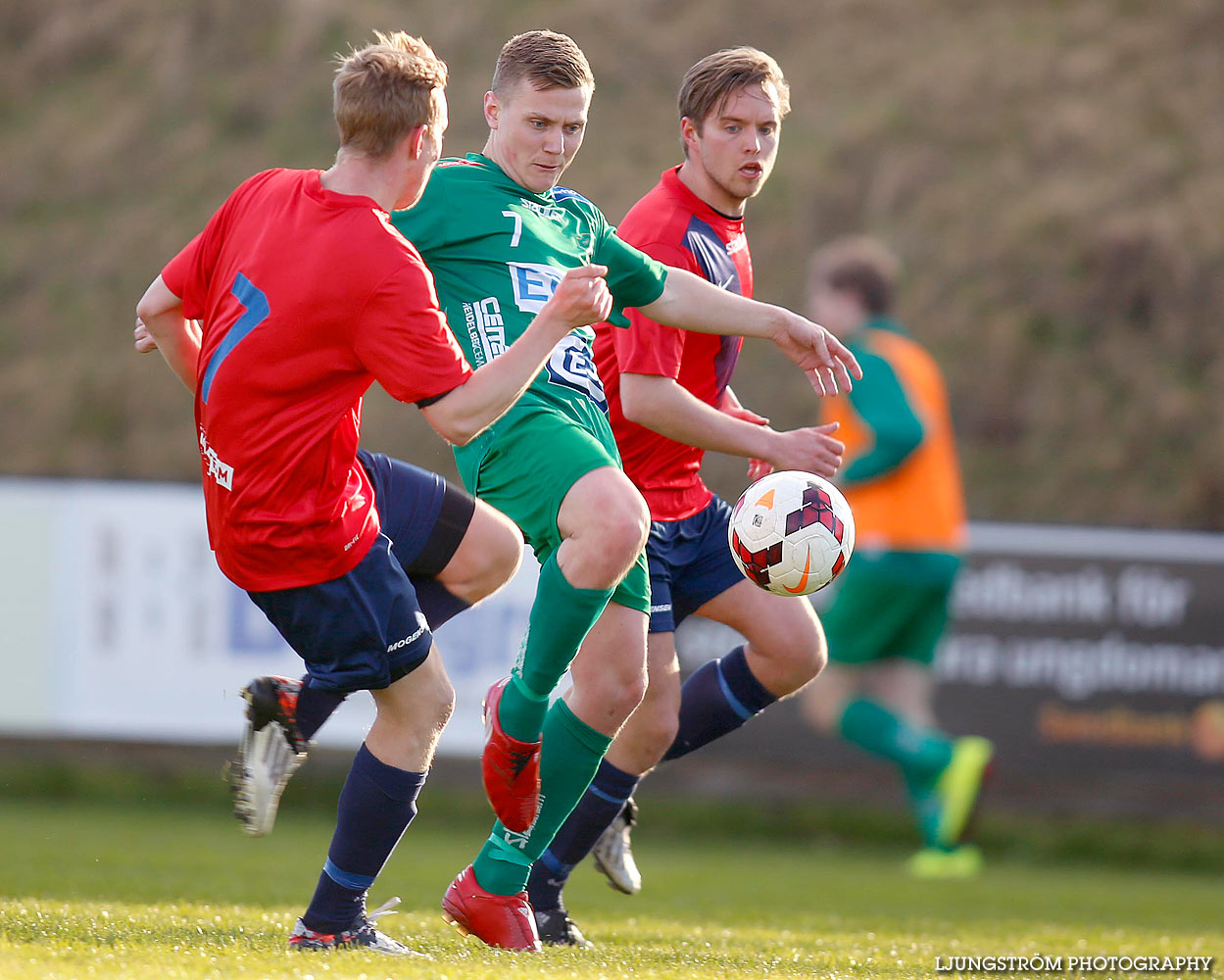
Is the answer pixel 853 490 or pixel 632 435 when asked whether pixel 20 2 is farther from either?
pixel 632 435

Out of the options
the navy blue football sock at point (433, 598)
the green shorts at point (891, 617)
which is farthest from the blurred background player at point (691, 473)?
the green shorts at point (891, 617)

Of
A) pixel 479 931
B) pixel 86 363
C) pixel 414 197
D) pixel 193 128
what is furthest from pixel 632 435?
pixel 193 128

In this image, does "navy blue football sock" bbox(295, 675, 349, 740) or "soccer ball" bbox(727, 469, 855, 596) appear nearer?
"navy blue football sock" bbox(295, 675, 349, 740)

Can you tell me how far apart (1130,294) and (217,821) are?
7.85 metres

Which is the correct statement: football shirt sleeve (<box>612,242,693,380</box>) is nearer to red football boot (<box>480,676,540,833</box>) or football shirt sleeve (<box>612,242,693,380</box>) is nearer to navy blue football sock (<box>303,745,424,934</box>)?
red football boot (<box>480,676,540,833</box>)

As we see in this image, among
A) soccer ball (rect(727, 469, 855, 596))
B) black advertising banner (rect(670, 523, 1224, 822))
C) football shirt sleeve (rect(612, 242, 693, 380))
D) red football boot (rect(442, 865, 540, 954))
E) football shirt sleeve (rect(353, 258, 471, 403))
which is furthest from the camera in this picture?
black advertising banner (rect(670, 523, 1224, 822))

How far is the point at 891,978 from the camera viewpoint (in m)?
3.70

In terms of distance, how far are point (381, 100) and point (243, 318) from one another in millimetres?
578

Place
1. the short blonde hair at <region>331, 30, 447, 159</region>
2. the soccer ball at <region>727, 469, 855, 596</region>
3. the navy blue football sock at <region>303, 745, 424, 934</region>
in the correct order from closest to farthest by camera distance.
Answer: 1. the short blonde hair at <region>331, 30, 447, 159</region>
2. the navy blue football sock at <region>303, 745, 424, 934</region>
3. the soccer ball at <region>727, 469, 855, 596</region>

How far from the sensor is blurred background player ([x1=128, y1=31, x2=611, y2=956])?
3369 mm

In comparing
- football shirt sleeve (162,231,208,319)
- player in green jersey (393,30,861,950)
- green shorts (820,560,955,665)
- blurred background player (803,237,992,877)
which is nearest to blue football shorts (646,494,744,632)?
player in green jersey (393,30,861,950)

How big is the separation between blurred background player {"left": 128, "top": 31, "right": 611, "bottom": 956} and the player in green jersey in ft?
0.85

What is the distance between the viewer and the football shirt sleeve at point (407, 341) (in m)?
3.35

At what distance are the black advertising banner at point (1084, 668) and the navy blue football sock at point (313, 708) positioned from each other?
4.68 meters
